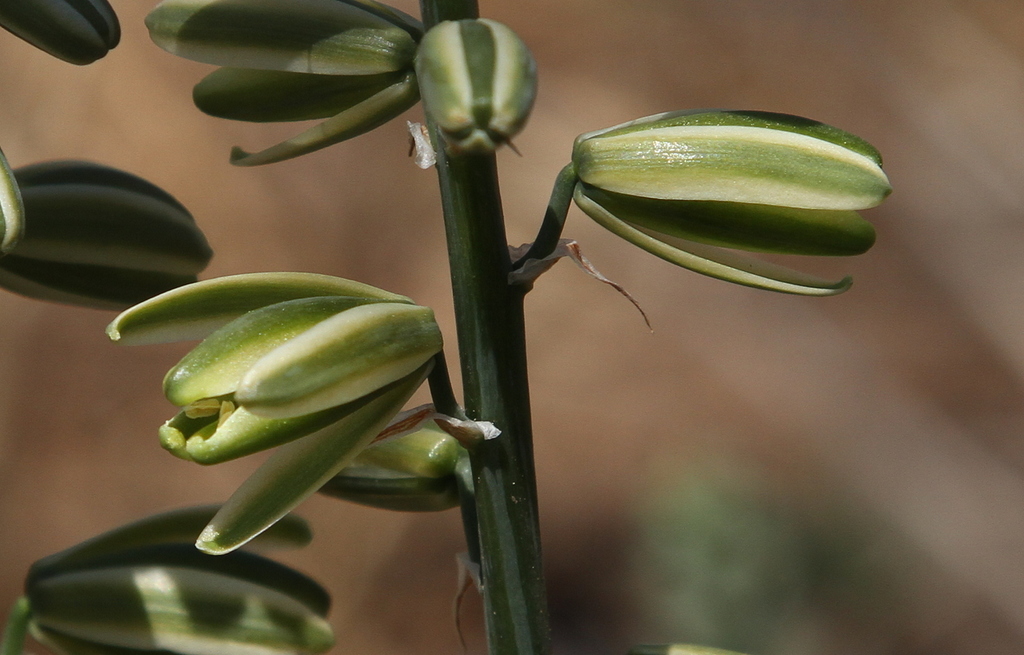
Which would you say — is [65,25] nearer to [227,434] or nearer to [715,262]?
[227,434]

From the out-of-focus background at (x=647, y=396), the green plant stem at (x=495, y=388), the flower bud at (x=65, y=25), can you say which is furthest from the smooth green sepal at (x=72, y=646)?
the out-of-focus background at (x=647, y=396)

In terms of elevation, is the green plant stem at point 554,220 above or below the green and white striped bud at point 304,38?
below

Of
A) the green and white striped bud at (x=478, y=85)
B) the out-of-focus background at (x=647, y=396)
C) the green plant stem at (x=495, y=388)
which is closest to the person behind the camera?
the green and white striped bud at (x=478, y=85)

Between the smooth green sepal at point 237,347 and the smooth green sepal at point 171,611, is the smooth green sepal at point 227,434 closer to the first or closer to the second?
the smooth green sepal at point 237,347

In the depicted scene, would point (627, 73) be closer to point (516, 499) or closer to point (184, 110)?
point (184, 110)

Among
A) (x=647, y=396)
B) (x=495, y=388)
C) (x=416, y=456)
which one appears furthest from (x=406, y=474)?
(x=647, y=396)

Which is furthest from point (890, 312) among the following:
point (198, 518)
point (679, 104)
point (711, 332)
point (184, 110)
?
point (198, 518)

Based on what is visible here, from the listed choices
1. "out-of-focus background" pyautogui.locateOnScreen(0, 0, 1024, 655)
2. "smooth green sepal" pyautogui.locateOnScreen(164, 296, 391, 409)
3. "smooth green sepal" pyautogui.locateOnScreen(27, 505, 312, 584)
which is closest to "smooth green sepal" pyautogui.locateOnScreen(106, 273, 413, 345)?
"smooth green sepal" pyautogui.locateOnScreen(164, 296, 391, 409)
